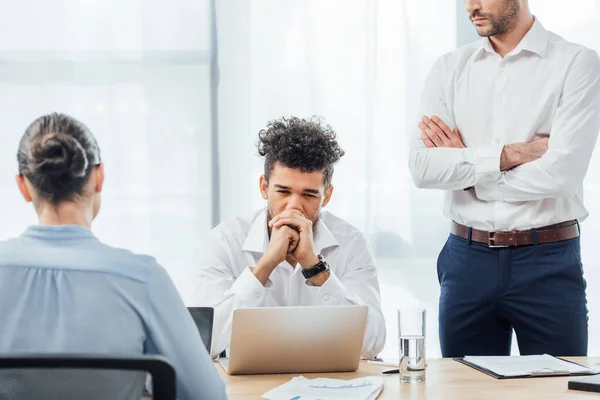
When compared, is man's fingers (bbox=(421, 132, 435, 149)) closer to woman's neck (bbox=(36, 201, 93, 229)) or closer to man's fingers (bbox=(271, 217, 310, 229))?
man's fingers (bbox=(271, 217, 310, 229))

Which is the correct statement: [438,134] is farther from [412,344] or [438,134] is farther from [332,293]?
[412,344]

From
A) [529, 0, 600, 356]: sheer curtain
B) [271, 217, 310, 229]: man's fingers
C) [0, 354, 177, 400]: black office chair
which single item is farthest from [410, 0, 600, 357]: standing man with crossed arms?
[0, 354, 177, 400]: black office chair

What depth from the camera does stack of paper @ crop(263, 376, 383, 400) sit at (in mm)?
1723

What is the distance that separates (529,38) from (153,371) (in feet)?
7.19

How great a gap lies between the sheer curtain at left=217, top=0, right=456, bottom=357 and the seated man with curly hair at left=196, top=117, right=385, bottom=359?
1.05 metres

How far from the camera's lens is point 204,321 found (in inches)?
73.4

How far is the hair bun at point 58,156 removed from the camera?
Result: 1.35 m

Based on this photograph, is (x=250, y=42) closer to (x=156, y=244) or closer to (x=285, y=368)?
(x=156, y=244)

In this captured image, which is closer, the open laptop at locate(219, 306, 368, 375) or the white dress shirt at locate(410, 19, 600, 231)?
the open laptop at locate(219, 306, 368, 375)

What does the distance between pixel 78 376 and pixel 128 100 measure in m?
2.75

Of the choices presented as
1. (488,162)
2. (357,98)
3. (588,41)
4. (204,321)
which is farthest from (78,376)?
(588,41)

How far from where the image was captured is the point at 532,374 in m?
1.94

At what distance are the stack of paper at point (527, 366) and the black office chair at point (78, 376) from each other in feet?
3.50

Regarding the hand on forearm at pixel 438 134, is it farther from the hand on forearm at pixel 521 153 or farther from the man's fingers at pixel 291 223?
the man's fingers at pixel 291 223
